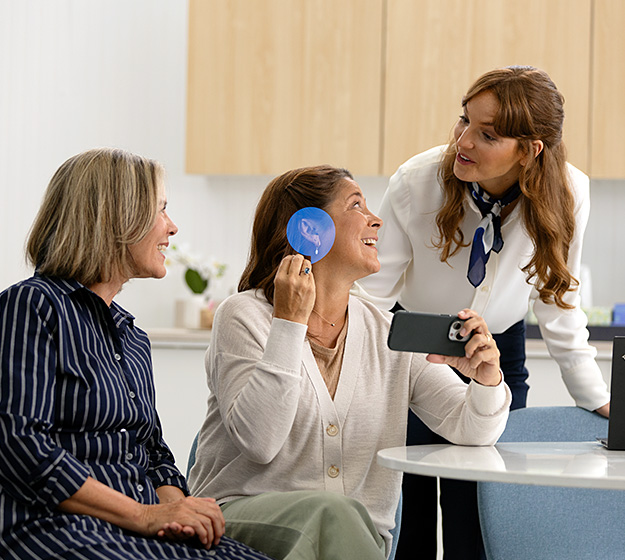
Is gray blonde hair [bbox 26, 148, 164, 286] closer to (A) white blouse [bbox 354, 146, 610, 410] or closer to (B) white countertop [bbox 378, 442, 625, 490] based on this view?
(B) white countertop [bbox 378, 442, 625, 490]

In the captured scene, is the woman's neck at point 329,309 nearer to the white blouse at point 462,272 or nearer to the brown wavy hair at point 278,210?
the brown wavy hair at point 278,210

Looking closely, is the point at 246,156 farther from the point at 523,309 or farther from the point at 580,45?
the point at 523,309

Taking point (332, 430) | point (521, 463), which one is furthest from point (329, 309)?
point (521, 463)

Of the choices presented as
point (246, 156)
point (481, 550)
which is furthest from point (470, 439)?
point (246, 156)

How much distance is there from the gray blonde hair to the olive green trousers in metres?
0.50

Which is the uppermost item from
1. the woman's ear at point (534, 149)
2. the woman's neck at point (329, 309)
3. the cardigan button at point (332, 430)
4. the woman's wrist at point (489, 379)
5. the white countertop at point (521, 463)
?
the woman's ear at point (534, 149)

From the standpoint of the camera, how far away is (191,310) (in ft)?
12.7

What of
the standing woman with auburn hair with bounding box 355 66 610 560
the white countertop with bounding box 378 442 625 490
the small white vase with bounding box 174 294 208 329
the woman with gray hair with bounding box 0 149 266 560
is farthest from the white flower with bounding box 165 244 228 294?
the white countertop with bounding box 378 442 625 490

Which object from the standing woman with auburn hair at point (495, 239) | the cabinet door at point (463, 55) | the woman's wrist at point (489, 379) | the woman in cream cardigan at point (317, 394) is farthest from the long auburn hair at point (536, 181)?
the cabinet door at point (463, 55)

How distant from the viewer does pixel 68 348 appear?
4.69 ft

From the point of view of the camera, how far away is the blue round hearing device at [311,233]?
5.86 ft

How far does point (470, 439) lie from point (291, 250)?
52 centimetres

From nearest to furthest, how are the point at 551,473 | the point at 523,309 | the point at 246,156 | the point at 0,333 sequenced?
the point at 551,473 → the point at 0,333 → the point at 523,309 → the point at 246,156

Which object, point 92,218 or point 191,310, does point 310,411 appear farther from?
point 191,310
